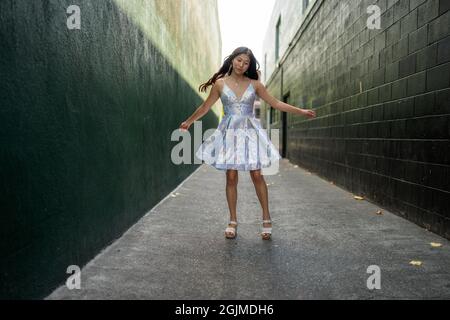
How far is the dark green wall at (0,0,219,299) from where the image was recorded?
2000 mm

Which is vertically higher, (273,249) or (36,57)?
(36,57)

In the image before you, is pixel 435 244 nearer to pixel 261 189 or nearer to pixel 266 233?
pixel 266 233

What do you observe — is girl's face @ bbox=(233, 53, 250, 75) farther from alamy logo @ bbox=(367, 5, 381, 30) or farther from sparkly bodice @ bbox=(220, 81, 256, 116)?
alamy logo @ bbox=(367, 5, 381, 30)

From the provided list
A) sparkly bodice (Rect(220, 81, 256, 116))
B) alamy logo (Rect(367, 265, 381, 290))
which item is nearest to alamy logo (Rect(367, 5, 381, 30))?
sparkly bodice (Rect(220, 81, 256, 116))

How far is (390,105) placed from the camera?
5.14 meters

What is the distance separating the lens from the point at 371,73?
5836 mm

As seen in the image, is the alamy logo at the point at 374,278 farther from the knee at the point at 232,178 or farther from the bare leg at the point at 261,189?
the knee at the point at 232,178

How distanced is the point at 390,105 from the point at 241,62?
2293 mm

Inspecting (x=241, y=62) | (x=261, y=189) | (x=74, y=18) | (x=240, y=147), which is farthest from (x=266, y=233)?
(x=74, y=18)

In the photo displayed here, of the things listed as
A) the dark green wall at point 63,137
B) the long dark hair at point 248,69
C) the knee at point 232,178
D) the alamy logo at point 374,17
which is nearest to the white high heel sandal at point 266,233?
→ the knee at point 232,178

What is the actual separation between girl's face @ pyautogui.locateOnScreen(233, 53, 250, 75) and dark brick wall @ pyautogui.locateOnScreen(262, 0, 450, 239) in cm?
180

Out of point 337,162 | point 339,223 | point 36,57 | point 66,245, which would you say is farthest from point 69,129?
point 337,162
